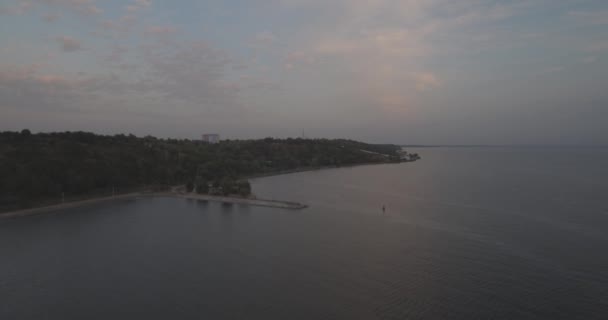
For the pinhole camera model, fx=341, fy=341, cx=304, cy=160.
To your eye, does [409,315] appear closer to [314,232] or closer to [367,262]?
[367,262]

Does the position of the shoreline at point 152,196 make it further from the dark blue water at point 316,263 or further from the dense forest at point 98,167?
the dark blue water at point 316,263

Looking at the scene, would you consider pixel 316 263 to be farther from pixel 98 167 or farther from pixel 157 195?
pixel 98 167

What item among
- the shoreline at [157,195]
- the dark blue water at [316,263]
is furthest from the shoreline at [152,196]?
the dark blue water at [316,263]

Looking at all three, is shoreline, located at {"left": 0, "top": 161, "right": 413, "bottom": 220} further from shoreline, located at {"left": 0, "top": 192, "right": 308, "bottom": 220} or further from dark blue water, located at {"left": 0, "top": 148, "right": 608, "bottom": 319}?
dark blue water, located at {"left": 0, "top": 148, "right": 608, "bottom": 319}

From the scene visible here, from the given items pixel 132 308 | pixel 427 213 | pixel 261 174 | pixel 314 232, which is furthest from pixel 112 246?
pixel 261 174

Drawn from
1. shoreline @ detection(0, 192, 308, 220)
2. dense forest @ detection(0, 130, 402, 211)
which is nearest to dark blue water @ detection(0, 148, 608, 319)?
shoreline @ detection(0, 192, 308, 220)
